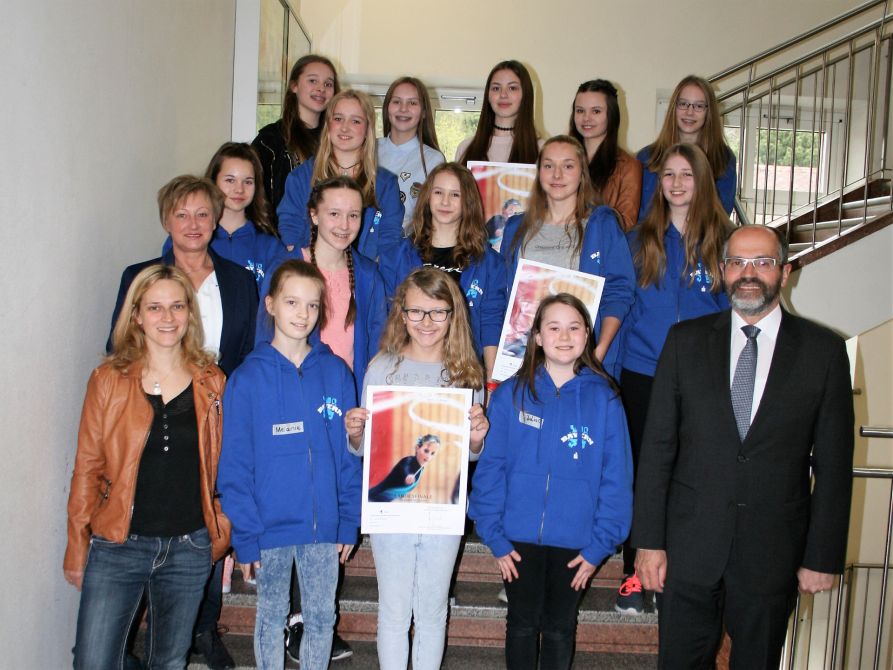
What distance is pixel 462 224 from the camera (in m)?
3.36

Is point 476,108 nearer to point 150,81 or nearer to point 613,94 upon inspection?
point 613,94

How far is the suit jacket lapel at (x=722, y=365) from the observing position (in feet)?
7.97

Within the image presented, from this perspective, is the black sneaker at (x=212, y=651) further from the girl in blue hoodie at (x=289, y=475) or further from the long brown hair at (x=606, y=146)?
the long brown hair at (x=606, y=146)

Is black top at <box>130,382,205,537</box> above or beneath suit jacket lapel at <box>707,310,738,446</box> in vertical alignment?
beneath

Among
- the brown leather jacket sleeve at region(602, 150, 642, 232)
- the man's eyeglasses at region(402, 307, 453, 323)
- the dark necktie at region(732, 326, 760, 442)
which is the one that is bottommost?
the dark necktie at region(732, 326, 760, 442)

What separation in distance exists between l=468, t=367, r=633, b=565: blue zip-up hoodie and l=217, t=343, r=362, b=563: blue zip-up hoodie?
50 cm

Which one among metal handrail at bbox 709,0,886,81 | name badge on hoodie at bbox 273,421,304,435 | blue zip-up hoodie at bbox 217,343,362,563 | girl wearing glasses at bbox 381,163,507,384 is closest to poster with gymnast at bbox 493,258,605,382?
girl wearing glasses at bbox 381,163,507,384

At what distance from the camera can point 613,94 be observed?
404 centimetres

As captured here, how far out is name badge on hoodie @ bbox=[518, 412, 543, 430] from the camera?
2.71 m

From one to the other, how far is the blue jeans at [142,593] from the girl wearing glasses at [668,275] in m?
1.78

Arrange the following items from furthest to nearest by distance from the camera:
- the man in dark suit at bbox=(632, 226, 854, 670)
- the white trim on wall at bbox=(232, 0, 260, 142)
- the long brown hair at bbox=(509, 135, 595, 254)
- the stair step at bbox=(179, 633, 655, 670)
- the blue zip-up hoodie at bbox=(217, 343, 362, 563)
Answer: the white trim on wall at bbox=(232, 0, 260, 142) < the long brown hair at bbox=(509, 135, 595, 254) < the stair step at bbox=(179, 633, 655, 670) < the blue zip-up hoodie at bbox=(217, 343, 362, 563) < the man in dark suit at bbox=(632, 226, 854, 670)

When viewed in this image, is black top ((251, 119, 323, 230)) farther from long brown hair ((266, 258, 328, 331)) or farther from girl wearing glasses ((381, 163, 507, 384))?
long brown hair ((266, 258, 328, 331))

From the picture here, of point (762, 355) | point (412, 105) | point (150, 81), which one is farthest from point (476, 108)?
point (762, 355)

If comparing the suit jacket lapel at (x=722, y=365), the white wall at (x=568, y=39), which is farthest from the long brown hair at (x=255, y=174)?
the white wall at (x=568, y=39)
